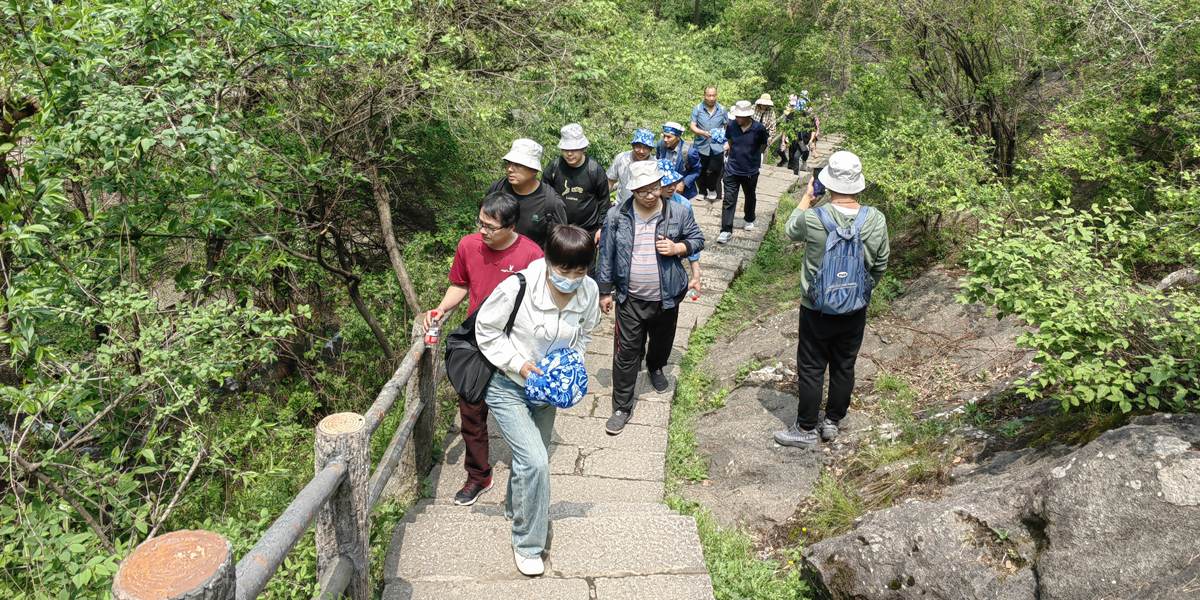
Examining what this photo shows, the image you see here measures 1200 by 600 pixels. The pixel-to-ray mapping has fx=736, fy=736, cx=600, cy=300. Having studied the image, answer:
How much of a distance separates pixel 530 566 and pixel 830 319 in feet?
6.96

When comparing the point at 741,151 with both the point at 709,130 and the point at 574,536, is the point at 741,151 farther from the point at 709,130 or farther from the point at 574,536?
the point at 574,536

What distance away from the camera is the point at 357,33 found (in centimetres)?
500

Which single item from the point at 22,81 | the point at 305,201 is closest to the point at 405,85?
the point at 305,201

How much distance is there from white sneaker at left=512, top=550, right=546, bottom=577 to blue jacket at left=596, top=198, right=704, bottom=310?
1.96 meters

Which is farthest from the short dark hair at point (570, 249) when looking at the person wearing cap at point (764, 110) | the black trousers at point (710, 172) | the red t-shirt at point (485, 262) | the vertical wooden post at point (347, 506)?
the person wearing cap at point (764, 110)

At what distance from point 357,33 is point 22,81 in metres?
1.94

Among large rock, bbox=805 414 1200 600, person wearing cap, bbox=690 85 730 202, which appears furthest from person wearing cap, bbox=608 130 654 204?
large rock, bbox=805 414 1200 600

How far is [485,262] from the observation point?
3.82 m

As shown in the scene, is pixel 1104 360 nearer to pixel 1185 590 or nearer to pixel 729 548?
pixel 1185 590

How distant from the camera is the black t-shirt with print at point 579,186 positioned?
17.9 ft

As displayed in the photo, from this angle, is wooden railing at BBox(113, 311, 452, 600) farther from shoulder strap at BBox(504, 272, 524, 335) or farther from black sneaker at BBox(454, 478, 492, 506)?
shoulder strap at BBox(504, 272, 524, 335)

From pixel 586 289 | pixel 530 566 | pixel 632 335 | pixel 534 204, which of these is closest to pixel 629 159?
pixel 534 204

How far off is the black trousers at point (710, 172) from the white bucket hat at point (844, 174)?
493 cm

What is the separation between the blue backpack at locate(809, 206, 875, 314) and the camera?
397cm
